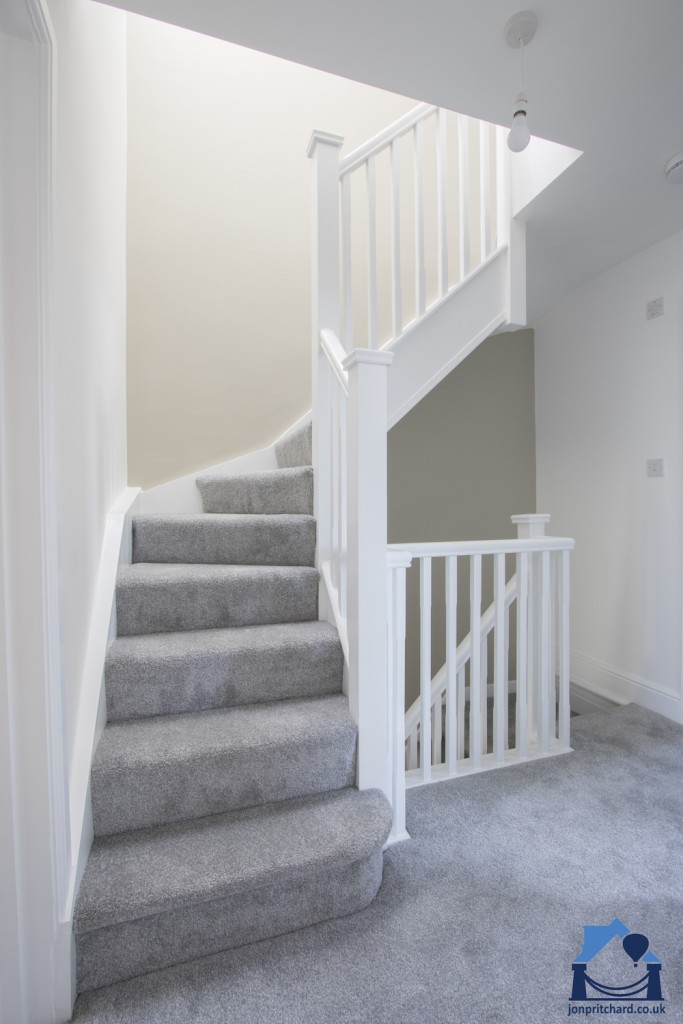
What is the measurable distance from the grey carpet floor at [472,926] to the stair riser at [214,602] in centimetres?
77

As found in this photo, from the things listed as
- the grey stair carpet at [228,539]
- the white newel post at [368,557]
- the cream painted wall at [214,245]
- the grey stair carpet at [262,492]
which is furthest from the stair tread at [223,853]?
the cream painted wall at [214,245]

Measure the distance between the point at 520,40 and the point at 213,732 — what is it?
205cm

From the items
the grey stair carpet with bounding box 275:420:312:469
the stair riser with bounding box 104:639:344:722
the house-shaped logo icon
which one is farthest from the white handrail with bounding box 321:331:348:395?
the house-shaped logo icon

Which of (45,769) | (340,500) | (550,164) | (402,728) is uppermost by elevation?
(550,164)

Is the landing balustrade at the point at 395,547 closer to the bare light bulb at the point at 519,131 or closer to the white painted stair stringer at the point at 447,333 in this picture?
the white painted stair stringer at the point at 447,333

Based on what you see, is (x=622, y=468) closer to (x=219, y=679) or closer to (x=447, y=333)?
(x=447, y=333)

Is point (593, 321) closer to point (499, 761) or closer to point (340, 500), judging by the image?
point (340, 500)

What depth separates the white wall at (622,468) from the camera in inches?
98.5

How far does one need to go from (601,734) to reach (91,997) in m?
2.01

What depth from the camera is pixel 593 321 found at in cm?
300

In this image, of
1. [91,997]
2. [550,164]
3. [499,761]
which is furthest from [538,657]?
[550,164]

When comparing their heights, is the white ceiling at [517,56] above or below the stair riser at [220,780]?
above

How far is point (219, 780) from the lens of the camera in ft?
4.37

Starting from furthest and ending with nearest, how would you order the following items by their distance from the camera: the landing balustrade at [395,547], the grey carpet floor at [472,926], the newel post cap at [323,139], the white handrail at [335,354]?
the newel post cap at [323,139]
the white handrail at [335,354]
the landing balustrade at [395,547]
the grey carpet floor at [472,926]
